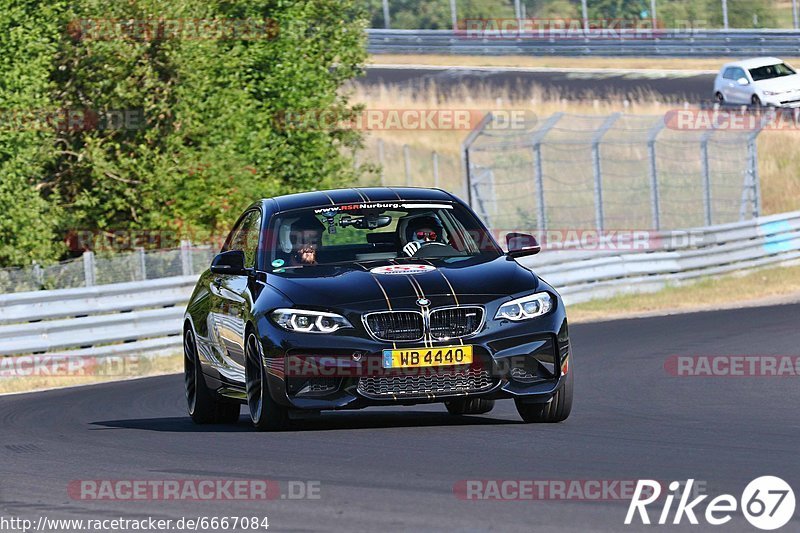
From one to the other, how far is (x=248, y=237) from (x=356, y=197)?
0.89m

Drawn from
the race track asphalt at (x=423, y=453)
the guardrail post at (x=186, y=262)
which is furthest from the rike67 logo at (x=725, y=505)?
the guardrail post at (x=186, y=262)

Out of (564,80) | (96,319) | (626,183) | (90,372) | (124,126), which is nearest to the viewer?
(90,372)

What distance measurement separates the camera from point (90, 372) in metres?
18.6

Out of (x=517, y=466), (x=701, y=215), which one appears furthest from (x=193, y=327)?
(x=701, y=215)

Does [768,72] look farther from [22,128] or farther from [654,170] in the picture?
[22,128]

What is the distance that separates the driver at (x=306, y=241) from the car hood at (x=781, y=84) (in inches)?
1303

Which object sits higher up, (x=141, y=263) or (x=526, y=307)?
(x=526, y=307)

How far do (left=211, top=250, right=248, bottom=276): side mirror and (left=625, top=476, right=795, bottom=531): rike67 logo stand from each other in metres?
4.16

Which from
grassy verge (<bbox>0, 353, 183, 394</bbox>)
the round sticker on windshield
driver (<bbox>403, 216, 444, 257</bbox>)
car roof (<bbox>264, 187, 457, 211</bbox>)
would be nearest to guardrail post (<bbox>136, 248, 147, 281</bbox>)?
grassy verge (<bbox>0, 353, 183, 394</bbox>)

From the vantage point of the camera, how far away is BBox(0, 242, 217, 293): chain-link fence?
19922 millimetres

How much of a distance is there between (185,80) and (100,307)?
23.8 feet

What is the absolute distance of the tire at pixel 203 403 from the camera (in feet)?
37.8

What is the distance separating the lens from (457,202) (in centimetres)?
1102

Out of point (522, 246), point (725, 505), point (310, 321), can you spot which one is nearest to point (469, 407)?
point (522, 246)
